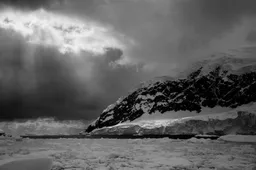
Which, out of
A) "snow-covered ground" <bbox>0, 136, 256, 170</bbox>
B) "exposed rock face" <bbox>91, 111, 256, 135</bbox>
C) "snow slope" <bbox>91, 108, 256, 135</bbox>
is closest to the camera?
"snow-covered ground" <bbox>0, 136, 256, 170</bbox>

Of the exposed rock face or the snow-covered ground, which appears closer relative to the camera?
the snow-covered ground

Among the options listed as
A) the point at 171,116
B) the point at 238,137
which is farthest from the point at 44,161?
the point at 171,116

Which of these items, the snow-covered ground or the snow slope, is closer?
the snow-covered ground

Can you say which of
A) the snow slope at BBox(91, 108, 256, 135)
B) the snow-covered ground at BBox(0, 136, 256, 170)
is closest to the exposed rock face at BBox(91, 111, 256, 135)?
the snow slope at BBox(91, 108, 256, 135)

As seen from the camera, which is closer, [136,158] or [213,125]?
[136,158]

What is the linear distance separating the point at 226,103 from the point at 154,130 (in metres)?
101

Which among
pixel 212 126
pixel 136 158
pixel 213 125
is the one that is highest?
pixel 136 158

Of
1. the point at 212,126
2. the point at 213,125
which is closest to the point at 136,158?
the point at 213,125

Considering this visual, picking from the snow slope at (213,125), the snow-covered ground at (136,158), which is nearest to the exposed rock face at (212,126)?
the snow slope at (213,125)

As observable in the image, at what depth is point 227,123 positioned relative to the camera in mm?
111688

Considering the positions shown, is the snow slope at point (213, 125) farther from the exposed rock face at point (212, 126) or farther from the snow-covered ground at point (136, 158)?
the snow-covered ground at point (136, 158)

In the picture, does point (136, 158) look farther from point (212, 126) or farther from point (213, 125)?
point (212, 126)

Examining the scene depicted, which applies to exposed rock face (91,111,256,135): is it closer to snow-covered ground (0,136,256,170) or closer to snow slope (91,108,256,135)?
snow slope (91,108,256,135)

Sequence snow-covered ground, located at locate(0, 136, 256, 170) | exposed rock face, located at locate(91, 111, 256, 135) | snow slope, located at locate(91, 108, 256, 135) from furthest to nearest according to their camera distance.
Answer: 1. exposed rock face, located at locate(91, 111, 256, 135)
2. snow slope, located at locate(91, 108, 256, 135)
3. snow-covered ground, located at locate(0, 136, 256, 170)
